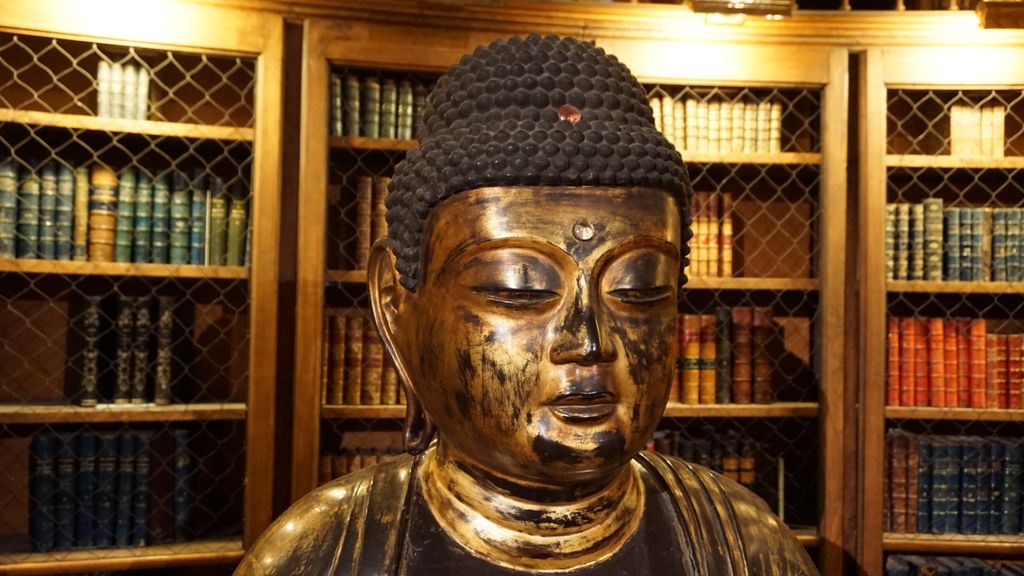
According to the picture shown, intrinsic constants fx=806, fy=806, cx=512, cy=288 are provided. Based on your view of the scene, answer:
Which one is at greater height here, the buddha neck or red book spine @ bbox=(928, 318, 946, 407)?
red book spine @ bbox=(928, 318, 946, 407)

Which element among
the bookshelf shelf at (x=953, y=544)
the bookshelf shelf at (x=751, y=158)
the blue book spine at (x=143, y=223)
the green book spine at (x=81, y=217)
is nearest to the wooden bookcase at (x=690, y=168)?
the bookshelf shelf at (x=751, y=158)

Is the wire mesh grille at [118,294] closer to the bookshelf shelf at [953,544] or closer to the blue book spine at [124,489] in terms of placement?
the blue book spine at [124,489]

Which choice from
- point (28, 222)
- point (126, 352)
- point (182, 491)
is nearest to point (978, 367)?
point (182, 491)

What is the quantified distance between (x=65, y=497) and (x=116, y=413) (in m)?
0.24

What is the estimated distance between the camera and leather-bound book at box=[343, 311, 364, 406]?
6.52 ft

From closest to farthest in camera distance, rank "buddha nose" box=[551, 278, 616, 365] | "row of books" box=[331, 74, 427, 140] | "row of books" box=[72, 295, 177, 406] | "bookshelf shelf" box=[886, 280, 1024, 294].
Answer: "buddha nose" box=[551, 278, 616, 365]
"row of books" box=[72, 295, 177, 406]
"row of books" box=[331, 74, 427, 140]
"bookshelf shelf" box=[886, 280, 1024, 294]

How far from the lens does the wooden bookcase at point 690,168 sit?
1.87 metres

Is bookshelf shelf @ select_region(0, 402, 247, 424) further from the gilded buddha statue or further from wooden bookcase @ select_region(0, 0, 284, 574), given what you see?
the gilded buddha statue

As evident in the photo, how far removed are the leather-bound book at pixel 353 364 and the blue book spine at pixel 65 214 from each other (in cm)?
66

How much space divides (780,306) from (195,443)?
1.66m

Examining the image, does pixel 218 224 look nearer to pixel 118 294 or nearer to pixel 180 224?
pixel 180 224

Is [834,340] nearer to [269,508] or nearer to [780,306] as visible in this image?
[780,306]

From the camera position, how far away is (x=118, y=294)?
195 cm

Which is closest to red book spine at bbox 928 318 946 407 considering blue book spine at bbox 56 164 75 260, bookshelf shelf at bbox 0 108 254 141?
bookshelf shelf at bbox 0 108 254 141
